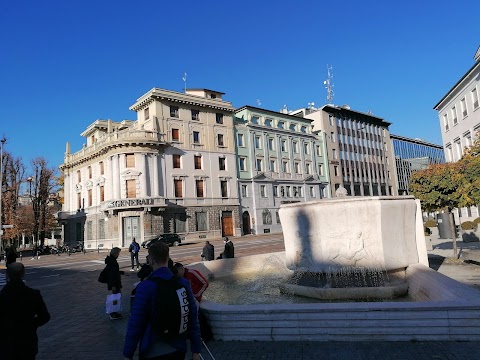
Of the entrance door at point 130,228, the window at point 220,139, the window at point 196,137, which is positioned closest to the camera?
the entrance door at point 130,228

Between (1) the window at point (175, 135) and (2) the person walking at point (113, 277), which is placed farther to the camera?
(1) the window at point (175, 135)

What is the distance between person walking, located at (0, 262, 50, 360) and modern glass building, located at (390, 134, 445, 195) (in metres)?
72.4

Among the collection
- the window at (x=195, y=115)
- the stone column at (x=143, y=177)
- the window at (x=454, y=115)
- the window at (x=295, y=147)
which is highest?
the window at (x=195, y=115)

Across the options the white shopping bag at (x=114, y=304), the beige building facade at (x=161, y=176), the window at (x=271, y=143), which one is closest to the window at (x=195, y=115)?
the beige building facade at (x=161, y=176)

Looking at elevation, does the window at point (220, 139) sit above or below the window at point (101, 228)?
above

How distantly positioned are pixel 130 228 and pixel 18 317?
36325mm

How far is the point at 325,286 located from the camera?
293 inches

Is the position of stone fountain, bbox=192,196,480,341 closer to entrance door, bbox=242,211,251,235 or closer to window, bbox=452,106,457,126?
window, bbox=452,106,457,126

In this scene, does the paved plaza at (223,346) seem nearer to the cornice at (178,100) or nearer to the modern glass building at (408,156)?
the cornice at (178,100)

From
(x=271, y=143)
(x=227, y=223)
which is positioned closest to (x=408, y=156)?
(x=271, y=143)

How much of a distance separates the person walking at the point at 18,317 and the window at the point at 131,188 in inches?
1427

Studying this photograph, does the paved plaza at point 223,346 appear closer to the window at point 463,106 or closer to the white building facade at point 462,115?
the white building facade at point 462,115

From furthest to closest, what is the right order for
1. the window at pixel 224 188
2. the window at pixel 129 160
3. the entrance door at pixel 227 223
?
the window at pixel 224 188 → the entrance door at pixel 227 223 → the window at pixel 129 160

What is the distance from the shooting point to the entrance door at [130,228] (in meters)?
38.2
